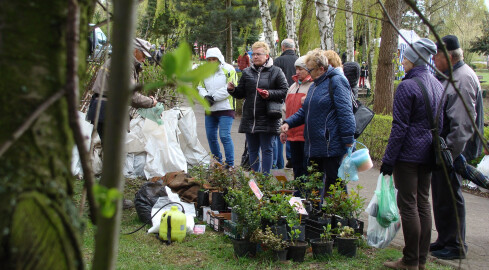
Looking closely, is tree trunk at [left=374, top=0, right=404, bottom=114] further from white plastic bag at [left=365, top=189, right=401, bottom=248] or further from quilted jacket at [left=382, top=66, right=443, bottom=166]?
quilted jacket at [left=382, top=66, right=443, bottom=166]

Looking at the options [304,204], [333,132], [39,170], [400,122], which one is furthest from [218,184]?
[39,170]

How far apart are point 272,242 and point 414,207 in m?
1.15

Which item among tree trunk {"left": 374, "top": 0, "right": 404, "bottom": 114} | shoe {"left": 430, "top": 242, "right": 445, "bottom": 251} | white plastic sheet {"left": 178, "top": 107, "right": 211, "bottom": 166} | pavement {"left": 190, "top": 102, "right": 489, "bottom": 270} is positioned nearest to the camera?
pavement {"left": 190, "top": 102, "right": 489, "bottom": 270}

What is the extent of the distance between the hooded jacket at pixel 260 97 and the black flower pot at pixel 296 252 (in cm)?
260

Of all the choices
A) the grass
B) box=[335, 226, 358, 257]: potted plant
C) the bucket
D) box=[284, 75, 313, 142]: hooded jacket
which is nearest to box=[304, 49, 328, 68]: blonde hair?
box=[284, 75, 313, 142]: hooded jacket

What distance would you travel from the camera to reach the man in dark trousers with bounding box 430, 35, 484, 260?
462 centimetres

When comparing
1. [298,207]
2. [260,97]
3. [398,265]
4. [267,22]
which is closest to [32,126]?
[398,265]

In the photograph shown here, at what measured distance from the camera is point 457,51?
15.8 feet

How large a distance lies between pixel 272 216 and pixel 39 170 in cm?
352

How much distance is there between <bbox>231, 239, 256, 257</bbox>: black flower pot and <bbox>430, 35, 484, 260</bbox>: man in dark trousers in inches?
67.2

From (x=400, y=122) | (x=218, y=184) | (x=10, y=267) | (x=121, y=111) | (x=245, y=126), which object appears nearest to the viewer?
(x=121, y=111)

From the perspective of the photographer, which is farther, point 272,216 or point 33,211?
point 272,216

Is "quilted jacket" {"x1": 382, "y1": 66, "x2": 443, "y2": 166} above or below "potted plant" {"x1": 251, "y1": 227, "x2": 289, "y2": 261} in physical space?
above

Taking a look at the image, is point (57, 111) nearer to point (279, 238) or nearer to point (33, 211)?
point (33, 211)
